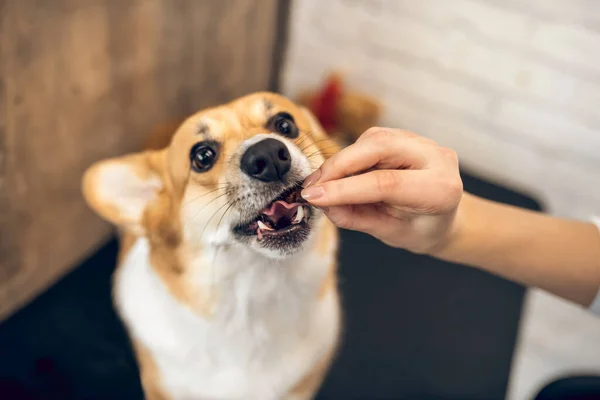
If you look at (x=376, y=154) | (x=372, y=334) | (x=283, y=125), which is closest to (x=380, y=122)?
(x=372, y=334)

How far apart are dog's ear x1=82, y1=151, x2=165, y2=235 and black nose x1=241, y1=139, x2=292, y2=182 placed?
0.33 metres

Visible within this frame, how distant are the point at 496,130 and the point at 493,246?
1.08 m

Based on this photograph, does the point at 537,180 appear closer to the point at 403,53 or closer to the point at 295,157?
the point at 403,53

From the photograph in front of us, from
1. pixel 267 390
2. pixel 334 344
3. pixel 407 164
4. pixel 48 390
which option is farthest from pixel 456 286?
pixel 48 390

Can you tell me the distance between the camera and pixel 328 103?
201 cm

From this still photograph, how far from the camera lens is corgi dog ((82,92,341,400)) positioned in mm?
899

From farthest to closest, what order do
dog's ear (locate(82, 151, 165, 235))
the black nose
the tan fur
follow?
the tan fur → dog's ear (locate(82, 151, 165, 235)) → the black nose

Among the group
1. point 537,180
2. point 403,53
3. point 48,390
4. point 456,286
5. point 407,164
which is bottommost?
point 48,390

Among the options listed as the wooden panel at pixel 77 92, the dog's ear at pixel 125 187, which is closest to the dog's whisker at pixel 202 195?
the dog's ear at pixel 125 187

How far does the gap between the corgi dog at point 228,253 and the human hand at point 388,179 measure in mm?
145

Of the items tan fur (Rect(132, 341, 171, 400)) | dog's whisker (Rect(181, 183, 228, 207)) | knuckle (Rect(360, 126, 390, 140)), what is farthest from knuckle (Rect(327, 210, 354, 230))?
tan fur (Rect(132, 341, 171, 400))

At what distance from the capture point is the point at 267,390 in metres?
1.17

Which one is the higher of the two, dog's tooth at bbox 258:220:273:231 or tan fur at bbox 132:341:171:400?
dog's tooth at bbox 258:220:273:231

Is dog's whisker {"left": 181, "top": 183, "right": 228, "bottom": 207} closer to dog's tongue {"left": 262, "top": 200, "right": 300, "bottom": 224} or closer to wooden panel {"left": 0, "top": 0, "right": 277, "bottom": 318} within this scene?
dog's tongue {"left": 262, "top": 200, "right": 300, "bottom": 224}
